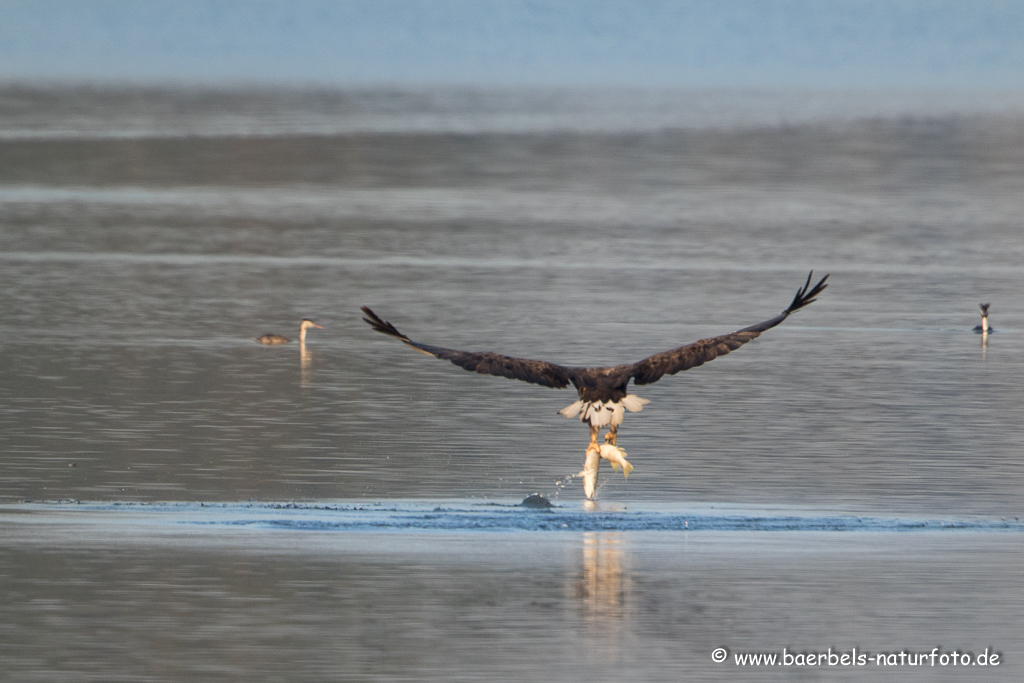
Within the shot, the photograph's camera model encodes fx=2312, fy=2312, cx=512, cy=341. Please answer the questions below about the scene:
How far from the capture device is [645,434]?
2192 centimetres

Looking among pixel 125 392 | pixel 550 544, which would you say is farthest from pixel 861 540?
pixel 125 392

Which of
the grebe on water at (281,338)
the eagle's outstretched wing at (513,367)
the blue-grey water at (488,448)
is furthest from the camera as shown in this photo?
the grebe on water at (281,338)

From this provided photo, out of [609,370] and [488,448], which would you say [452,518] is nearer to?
[609,370]

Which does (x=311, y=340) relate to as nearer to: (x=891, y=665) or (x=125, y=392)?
(x=125, y=392)

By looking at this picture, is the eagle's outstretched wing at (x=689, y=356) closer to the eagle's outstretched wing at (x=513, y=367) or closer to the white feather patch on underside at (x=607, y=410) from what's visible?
the white feather patch on underside at (x=607, y=410)

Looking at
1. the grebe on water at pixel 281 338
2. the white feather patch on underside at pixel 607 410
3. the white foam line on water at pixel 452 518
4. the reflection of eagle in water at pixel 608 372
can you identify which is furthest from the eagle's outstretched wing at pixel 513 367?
the grebe on water at pixel 281 338

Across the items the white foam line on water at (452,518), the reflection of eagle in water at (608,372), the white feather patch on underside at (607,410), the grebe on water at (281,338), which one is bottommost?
the white foam line on water at (452,518)

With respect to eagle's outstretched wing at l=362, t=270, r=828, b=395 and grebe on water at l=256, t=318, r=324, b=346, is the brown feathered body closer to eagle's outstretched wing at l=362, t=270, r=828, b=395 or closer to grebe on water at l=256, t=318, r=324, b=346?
eagle's outstretched wing at l=362, t=270, r=828, b=395

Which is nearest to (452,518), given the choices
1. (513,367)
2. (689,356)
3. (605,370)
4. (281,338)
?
(513,367)

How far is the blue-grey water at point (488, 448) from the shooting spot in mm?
13852

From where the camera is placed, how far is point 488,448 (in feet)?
68.3

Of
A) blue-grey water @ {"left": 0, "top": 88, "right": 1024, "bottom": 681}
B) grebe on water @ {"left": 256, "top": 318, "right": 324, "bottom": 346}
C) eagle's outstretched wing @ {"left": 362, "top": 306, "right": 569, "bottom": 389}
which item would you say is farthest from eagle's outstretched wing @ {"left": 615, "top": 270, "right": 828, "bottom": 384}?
grebe on water @ {"left": 256, "top": 318, "right": 324, "bottom": 346}

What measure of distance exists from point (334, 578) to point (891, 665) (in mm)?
3732

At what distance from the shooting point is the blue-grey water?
545 inches
